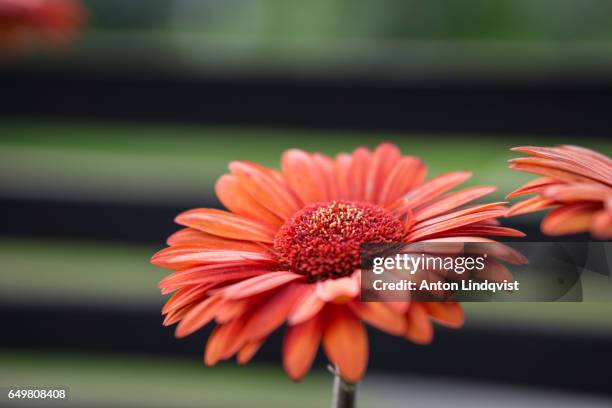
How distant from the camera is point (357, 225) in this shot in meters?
0.27

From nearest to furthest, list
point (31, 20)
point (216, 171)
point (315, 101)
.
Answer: point (31, 20), point (216, 171), point (315, 101)

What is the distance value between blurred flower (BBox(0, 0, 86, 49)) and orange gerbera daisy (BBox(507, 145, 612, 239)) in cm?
88

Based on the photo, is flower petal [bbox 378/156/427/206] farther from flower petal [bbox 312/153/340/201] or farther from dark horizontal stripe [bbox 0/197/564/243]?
dark horizontal stripe [bbox 0/197/564/243]

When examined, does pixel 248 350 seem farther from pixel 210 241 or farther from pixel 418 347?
pixel 418 347

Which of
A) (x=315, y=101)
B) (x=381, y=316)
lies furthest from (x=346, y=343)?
(x=315, y=101)

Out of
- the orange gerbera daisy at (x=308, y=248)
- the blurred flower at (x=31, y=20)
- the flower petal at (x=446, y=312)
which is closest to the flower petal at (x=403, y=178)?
the orange gerbera daisy at (x=308, y=248)

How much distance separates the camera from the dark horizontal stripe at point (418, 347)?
2.89 ft

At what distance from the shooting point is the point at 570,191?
0.64ft

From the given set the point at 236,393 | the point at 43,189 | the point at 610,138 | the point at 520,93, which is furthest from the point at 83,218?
the point at 610,138

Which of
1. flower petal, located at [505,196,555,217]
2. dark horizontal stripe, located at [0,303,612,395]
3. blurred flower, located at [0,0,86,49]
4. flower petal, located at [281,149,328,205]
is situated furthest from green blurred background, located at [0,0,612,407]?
flower petal, located at [505,196,555,217]

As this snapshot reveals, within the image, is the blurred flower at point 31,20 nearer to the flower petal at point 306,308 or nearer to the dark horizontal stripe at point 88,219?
the dark horizontal stripe at point 88,219

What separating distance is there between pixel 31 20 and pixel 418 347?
80cm

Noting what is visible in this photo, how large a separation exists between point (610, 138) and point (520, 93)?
22 centimetres

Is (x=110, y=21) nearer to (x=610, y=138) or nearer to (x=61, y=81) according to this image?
(x=61, y=81)
